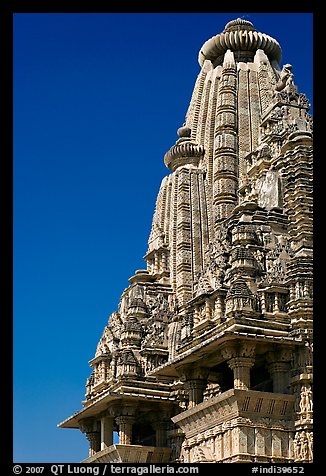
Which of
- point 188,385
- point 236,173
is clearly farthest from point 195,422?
point 236,173

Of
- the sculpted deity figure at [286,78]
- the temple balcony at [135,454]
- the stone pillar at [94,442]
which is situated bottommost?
the temple balcony at [135,454]

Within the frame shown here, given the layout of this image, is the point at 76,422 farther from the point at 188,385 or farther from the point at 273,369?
the point at 273,369

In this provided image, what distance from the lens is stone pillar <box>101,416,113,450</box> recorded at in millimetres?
29505

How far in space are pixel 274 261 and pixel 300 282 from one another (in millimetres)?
1257

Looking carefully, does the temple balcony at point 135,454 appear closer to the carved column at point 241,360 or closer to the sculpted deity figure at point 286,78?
the carved column at point 241,360

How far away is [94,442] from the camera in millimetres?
31406

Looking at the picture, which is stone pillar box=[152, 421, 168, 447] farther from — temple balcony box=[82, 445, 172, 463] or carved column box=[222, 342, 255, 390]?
carved column box=[222, 342, 255, 390]

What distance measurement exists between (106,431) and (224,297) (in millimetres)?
8100

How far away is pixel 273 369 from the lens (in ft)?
76.3

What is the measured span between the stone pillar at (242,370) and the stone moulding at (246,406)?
0.31 meters

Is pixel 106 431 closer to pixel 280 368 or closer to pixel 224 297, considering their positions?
pixel 224 297

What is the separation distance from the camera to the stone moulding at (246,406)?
72.5ft

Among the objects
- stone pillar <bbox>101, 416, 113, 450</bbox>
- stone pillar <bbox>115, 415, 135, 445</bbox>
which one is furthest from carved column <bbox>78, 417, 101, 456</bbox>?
stone pillar <bbox>115, 415, 135, 445</bbox>

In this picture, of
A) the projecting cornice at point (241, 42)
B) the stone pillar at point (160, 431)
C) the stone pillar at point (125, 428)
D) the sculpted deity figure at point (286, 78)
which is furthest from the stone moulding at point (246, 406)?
the projecting cornice at point (241, 42)
